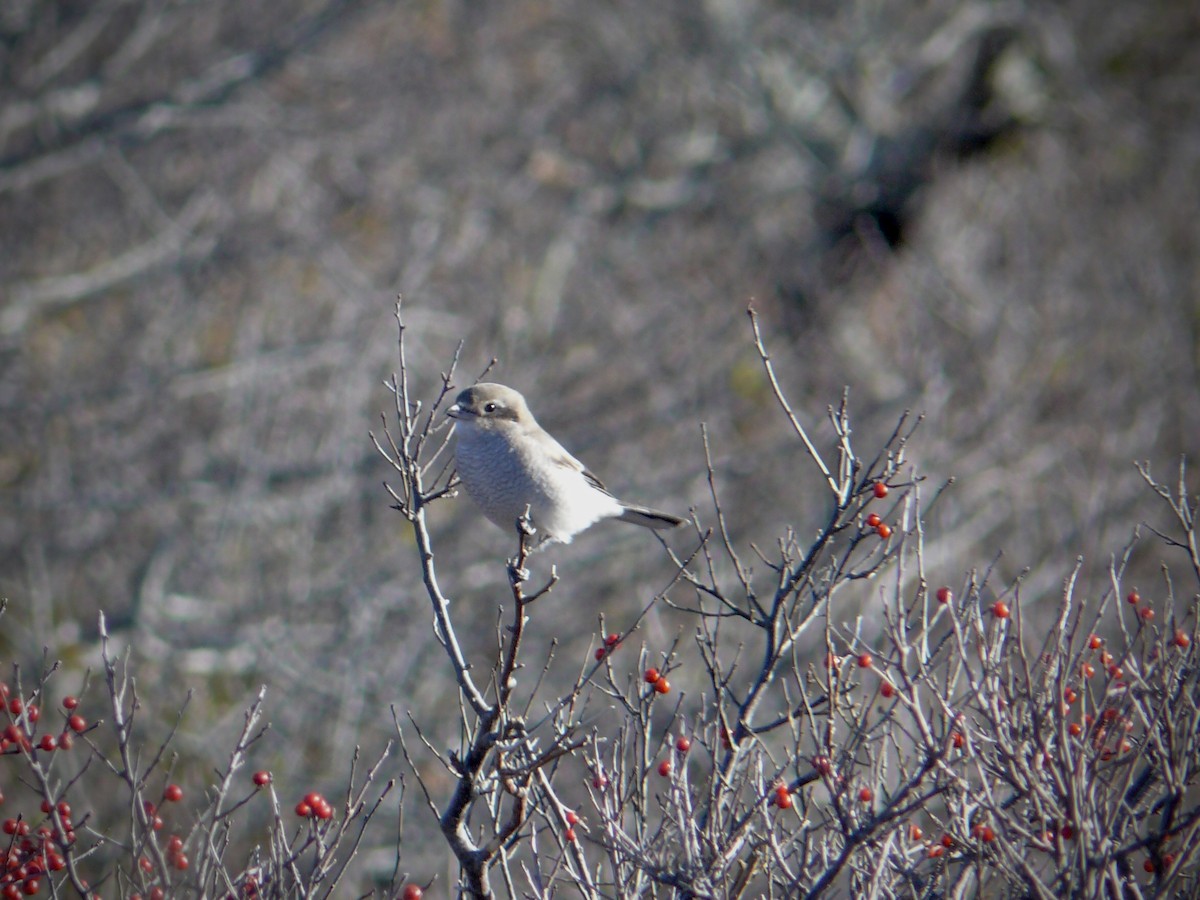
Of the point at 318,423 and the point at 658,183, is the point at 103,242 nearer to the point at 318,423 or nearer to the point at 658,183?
the point at 318,423

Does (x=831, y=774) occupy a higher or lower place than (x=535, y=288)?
lower

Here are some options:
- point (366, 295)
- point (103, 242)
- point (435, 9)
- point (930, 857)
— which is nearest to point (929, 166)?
point (435, 9)

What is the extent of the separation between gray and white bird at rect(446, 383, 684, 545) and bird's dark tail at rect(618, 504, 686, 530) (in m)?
0.02

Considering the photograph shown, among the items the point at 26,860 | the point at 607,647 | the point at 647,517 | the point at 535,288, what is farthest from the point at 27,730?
the point at 535,288

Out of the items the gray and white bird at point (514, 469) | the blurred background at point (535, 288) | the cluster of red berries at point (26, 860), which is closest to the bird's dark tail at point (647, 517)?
the gray and white bird at point (514, 469)

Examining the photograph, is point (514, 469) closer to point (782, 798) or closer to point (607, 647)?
point (607, 647)

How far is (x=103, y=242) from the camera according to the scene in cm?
1398

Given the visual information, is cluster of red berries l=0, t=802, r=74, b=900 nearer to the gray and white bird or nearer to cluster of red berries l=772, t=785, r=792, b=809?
cluster of red berries l=772, t=785, r=792, b=809

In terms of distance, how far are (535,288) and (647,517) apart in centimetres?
821

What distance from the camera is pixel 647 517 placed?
23.1ft

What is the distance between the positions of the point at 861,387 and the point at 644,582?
162 inches

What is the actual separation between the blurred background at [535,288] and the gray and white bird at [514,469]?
186 inches

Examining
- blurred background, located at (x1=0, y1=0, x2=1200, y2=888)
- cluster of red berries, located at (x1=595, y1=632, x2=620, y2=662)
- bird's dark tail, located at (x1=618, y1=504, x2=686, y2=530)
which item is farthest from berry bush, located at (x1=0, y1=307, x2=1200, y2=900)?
blurred background, located at (x1=0, y1=0, x2=1200, y2=888)

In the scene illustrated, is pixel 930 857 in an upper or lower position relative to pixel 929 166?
lower
